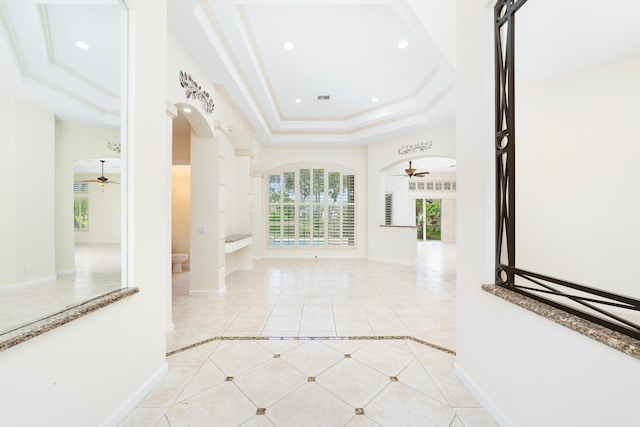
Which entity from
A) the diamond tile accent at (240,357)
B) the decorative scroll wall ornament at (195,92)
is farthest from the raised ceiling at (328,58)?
the diamond tile accent at (240,357)

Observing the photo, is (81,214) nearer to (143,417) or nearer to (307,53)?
(143,417)

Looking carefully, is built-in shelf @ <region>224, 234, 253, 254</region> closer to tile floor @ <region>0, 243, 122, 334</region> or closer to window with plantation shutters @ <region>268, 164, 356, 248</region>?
window with plantation shutters @ <region>268, 164, 356, 248</region>

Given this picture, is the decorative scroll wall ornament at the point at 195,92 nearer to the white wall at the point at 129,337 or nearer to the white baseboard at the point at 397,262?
the white wall at the point at 129,337

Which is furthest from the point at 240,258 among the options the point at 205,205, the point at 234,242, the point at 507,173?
the point at 507,173

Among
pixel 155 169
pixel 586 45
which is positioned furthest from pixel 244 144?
pixel 586 45

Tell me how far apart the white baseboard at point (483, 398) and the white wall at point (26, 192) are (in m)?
2.60

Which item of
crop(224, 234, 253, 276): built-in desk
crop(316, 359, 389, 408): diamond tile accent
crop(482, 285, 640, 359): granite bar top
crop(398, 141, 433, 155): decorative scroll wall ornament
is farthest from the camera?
crop(398, 141, 433, 155): decorative scroll wall ornament

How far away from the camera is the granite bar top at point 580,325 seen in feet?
2.81

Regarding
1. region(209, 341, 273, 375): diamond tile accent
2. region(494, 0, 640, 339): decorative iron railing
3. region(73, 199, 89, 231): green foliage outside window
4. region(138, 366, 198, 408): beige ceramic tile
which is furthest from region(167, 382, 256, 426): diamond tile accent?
region(494, 0, 640, 339): decorative iron railing

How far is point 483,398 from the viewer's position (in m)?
1.59

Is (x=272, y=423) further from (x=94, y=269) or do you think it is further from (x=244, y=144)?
(x=244, y=144)

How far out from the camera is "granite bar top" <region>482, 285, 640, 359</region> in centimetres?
86

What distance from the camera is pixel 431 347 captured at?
2.30m

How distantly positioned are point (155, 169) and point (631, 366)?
269 centimetres
